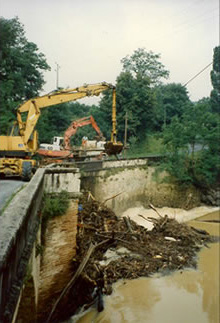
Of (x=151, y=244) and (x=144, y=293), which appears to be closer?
(x=144, y=293)

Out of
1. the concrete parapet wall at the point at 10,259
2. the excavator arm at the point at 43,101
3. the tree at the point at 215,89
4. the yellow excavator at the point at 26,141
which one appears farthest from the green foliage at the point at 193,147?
the concrete parapet wall at the point at 10,259

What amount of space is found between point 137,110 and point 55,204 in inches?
810

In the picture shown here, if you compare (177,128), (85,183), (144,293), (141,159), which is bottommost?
(144,293)

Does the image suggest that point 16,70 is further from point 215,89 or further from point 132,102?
point 215,89

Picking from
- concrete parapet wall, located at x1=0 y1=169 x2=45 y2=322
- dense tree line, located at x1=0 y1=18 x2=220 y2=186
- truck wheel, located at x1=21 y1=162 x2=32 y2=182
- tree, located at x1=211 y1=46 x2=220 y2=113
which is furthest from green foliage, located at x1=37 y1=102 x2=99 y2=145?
concrete parapet wall, located at x1=0 y1=169 x2=45 y2=322

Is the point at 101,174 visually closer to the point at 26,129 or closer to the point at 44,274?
the point at 26,129

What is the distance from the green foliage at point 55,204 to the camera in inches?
288

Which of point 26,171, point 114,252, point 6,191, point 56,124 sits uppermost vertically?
point 56,124

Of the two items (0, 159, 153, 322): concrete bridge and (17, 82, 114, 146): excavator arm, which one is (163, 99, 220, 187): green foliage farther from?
(0, 159, 153, 322): concrete bridge

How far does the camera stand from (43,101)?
1252 cm

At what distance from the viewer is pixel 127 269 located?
10773mm

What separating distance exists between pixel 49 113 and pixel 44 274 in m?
21.3

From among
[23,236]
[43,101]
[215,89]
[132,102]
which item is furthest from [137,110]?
[23,236]

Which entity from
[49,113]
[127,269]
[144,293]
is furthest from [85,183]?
[49,113]
